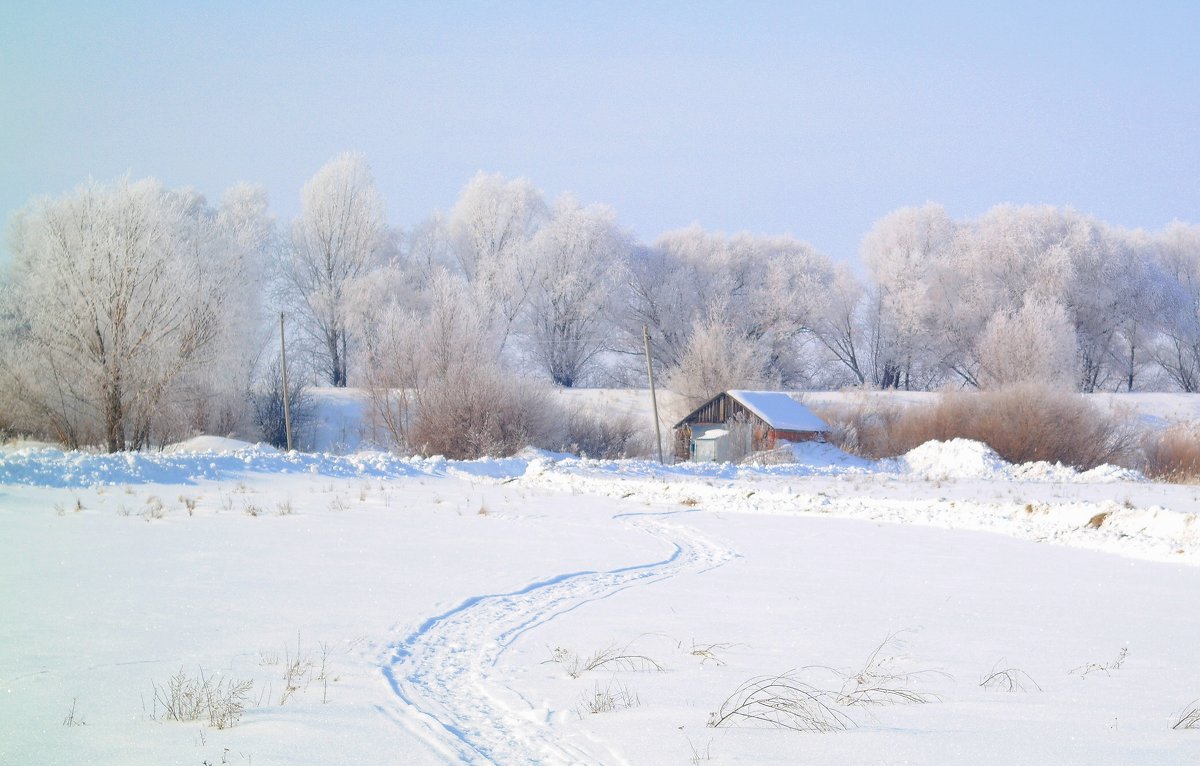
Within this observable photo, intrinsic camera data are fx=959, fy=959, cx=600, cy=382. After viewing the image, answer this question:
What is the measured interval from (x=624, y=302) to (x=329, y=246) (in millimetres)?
17245

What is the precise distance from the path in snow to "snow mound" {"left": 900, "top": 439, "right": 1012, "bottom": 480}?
A: 27.0 metres

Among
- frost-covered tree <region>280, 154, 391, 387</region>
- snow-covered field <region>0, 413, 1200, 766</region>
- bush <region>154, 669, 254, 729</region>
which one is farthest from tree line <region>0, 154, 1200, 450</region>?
bush <region>154, 669, 254, 729</region>

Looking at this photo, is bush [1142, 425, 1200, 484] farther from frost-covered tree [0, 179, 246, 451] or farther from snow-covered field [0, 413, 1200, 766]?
frost-covered tree [0, 179, 246, 451]

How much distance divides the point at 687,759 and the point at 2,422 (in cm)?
3331

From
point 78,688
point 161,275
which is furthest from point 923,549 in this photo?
point 161,275

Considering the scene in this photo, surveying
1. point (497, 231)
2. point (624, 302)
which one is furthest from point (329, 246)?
point (624, 302)

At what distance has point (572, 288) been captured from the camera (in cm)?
5409

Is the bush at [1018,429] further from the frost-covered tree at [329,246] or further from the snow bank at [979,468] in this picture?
the frost-covered tree at [329,246]

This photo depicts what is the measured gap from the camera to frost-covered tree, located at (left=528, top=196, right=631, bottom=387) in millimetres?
53875

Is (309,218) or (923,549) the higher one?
(309,218)

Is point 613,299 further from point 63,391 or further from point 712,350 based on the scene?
point 63,391

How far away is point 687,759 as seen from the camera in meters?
3.99

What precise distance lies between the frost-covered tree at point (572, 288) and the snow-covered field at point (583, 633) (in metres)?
38.5

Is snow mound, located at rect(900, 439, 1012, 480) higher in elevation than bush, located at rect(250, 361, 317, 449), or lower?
lower
